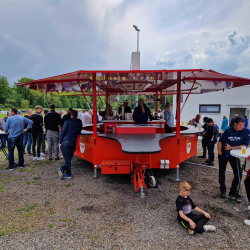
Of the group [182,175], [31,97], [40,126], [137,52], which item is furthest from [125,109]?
[31,97]

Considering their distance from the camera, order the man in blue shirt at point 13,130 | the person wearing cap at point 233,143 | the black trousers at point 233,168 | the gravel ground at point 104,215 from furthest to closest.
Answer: the man in blue shirt at point 13,130 < the black trousers at point 233,168 < the person wearing cap at point 233,143 < the gravel ground at point 104,215

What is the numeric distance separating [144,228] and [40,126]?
506cm

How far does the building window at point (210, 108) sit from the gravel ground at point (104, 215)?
12664 mm

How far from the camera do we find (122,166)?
4.12 m

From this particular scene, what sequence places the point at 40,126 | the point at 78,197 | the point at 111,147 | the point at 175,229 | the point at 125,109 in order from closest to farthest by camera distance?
1. the point at 175,229
2. the point at 78,197
3. the point at 111,147
4. the point at 40,126
5. the point at 125,109

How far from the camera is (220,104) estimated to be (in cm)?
1582

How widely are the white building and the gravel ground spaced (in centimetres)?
1251

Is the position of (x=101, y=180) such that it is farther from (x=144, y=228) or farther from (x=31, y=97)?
(x=31, y=97)

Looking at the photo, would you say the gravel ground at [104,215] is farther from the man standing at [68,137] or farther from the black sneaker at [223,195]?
the man standing at [68,137]

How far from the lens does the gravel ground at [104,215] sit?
7.79 ft

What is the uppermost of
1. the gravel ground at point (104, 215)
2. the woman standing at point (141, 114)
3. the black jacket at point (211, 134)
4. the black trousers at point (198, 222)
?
the woman standing at point (141, 114)

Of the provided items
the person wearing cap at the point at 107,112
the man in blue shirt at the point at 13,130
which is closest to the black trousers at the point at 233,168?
the man in blue shirt at the point at 13,130

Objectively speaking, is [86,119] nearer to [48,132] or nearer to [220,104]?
[48,132]

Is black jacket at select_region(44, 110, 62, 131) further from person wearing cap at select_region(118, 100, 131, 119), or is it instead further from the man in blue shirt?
person wearing cap at select_region(118, 100, 131, 119)
